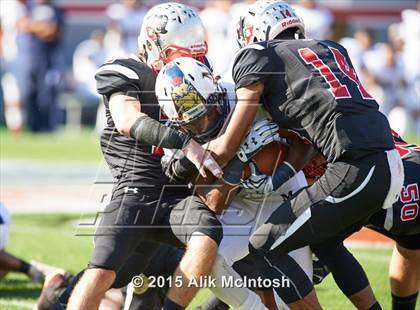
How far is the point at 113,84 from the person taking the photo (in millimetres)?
4922

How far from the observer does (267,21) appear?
17.2ft

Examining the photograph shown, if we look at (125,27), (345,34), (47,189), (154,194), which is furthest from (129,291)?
(345,34)

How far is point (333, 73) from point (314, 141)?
344mm

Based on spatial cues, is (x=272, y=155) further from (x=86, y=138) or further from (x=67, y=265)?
(x=86, y=138)

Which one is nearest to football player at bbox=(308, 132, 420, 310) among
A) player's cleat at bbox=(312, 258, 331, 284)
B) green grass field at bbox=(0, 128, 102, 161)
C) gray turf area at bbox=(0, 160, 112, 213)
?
player's cleat at bbox=(312, 258, 331, 284)

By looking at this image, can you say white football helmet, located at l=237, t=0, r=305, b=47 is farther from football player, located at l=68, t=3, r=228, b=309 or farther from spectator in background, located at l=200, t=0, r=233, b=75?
spectator in background, located at l=200, t=0, r=233, b=75

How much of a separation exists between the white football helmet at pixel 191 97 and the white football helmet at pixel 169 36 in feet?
0.95

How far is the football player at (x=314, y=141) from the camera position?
4586 mm

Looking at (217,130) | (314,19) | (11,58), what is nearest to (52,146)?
(11,58)

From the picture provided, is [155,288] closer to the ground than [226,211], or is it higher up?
closer to the ground

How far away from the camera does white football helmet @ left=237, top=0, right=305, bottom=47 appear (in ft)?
17.2

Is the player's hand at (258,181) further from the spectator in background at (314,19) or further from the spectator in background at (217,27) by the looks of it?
the spectator in background at (314,19)

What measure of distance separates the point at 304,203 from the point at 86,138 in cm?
1374

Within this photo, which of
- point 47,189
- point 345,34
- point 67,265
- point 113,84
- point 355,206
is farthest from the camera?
point 345,34
